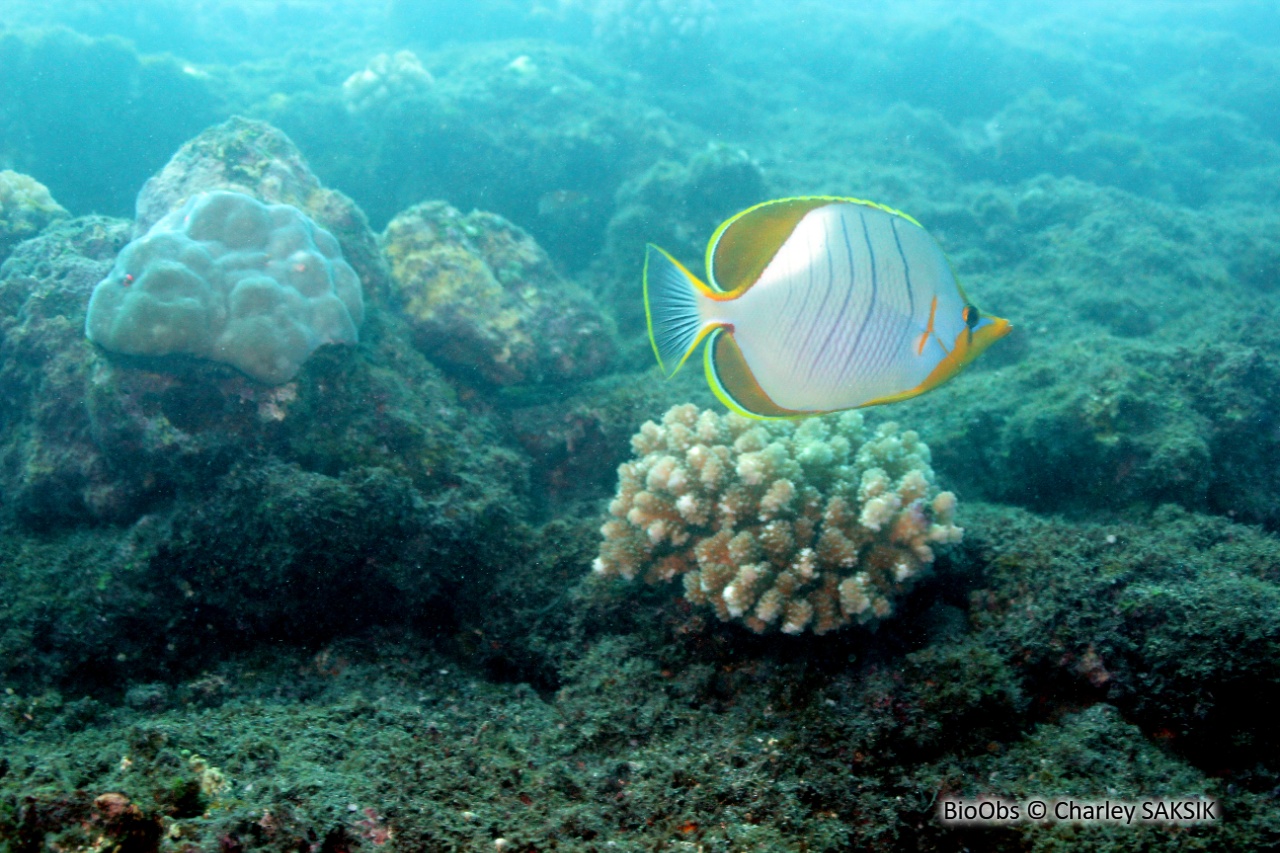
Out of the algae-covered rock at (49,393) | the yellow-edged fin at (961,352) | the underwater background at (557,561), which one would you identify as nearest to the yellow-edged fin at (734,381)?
the yellow-edged fin at (961,352)

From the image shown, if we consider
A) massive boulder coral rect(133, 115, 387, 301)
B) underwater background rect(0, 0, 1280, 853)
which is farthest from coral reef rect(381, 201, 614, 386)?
massive boulder coral rect(133, 115, 387, 301)

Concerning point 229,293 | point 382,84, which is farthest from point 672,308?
point 382,84

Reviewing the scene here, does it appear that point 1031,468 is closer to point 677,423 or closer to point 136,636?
point 677,423

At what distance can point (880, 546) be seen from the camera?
3.07m

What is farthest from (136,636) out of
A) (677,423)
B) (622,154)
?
(622,154)

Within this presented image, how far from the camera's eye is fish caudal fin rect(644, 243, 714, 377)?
1718mm

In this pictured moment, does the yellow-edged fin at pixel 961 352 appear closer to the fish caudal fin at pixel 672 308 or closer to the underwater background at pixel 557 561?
the fish caudal fin at pixel 672 308

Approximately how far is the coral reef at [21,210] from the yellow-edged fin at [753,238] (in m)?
7.51

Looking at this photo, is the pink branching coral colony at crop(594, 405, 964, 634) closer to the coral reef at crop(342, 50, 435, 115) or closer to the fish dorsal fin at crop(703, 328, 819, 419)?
the fish dorsal fin at crop(703, 328, 819, 419)

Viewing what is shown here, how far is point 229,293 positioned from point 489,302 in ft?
6.63

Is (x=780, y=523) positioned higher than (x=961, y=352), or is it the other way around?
(x=961, y=352)

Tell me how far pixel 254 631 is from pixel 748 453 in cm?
293

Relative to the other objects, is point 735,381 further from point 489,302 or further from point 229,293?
point 489,302

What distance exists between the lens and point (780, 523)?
309 centimetres
